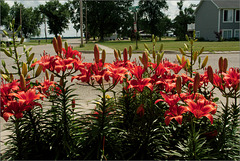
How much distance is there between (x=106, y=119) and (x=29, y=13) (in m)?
56.9

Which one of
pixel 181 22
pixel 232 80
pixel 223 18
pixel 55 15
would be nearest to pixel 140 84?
pixel 232 80

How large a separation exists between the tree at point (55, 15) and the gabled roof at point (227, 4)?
38.6m

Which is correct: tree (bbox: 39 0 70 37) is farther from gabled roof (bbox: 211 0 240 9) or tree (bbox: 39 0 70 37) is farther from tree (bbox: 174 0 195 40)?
gabled roof (bbox: 211 0 240 9)

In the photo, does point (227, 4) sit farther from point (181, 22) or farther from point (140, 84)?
point (140, 84)

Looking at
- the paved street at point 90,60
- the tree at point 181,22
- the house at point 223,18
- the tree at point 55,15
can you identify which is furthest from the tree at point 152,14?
the paved street at point 90,60

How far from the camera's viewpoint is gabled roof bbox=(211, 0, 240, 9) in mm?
34375

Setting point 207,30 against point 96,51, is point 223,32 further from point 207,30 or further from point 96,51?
point 96,51

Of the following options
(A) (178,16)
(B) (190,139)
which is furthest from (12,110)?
(A) (178,16)

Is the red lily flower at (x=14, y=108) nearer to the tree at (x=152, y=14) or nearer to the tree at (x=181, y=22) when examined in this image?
the tree at (x=181, y=22)

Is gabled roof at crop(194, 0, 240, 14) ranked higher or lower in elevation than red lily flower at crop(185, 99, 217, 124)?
higher

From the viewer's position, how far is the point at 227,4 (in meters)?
34.9

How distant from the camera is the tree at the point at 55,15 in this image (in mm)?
58812

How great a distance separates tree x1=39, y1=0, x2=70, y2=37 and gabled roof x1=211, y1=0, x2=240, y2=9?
38573mm

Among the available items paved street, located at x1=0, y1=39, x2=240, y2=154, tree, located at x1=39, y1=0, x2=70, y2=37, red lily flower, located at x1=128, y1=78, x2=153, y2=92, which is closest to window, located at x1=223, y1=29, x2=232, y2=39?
paved street, located at x1=0, y1=39, x2=240, y2=154
